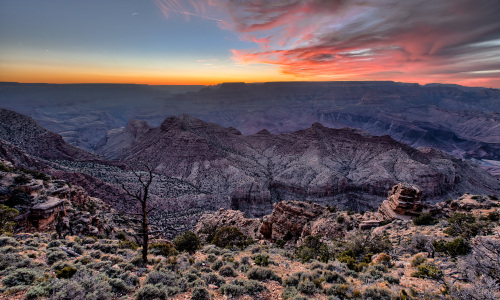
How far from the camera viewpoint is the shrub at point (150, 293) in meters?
8.23

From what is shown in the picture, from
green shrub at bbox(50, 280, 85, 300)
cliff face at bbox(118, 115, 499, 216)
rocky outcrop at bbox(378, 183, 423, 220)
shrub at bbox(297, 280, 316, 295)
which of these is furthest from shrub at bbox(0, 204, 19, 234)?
cliff face at bbox(118, 115, 499, 216)

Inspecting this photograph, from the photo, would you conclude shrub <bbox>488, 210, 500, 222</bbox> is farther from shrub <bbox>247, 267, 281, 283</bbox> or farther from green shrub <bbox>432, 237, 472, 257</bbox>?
shrub <bbox>247, 267, 281, 283</bbox>

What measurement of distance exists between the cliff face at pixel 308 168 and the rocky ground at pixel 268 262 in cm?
4492

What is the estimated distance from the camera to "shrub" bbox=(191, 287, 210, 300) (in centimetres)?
869

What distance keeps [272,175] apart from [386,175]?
39.1 meters

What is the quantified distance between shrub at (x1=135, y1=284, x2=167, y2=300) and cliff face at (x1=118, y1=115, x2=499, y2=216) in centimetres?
5776

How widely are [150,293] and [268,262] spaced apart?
26.6 ft

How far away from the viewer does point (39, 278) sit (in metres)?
8.44

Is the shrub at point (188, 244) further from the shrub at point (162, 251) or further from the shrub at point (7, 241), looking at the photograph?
the shrub at point (7, 241)

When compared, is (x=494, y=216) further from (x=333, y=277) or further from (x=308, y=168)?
(x=308, y=168)

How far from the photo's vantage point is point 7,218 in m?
17.7

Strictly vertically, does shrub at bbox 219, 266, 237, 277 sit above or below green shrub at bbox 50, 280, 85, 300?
below

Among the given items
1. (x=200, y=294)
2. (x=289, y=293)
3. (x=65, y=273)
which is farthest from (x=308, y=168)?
(x=65, y=273)

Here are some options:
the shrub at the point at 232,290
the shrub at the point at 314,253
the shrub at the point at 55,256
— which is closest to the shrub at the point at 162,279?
the shrub at the point at 232,290
